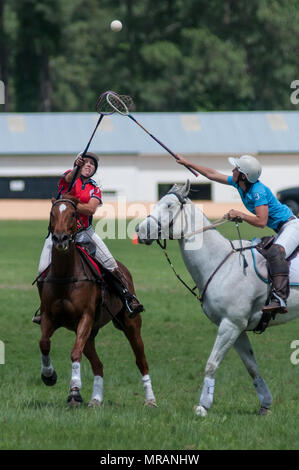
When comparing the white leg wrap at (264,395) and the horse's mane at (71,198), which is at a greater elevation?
the horse's mane at (71,198)

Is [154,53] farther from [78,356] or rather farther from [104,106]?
[78,356]

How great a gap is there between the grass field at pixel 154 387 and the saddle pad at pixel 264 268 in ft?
4.95

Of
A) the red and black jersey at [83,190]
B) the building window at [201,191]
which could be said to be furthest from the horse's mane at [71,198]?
the building window at [201,191]

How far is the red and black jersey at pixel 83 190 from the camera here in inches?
448

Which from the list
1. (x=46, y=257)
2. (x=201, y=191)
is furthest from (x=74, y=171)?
(x=201, y=191)

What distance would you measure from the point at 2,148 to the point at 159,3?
25.4 metres

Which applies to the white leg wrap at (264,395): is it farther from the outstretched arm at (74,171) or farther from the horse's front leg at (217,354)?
the outstretched arm at (74,171)

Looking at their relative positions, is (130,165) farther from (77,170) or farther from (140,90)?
(77,170)

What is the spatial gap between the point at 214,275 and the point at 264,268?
59 cm

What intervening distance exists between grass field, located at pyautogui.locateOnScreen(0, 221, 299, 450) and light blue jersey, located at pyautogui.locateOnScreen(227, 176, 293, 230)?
2.23m

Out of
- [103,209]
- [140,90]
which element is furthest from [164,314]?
[140,90]

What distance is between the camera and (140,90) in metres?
81.7
